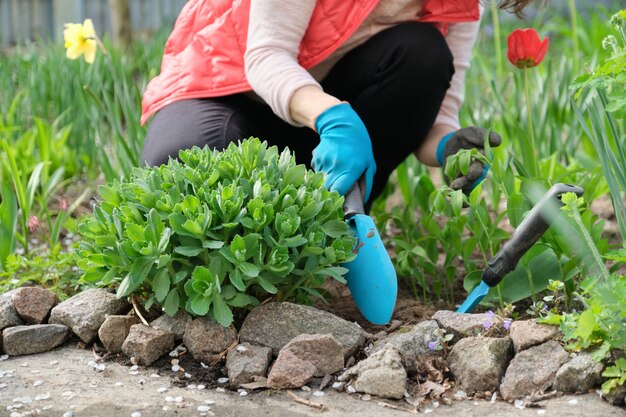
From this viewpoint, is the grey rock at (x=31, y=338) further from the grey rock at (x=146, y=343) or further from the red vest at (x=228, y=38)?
the red vest at (x=228, y=38)

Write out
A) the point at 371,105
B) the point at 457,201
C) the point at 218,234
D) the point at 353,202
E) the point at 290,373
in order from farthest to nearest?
the point at 371,105 → the point at 353,202 → the point at 457,201 → the point at 218,234 → the point at 290,373

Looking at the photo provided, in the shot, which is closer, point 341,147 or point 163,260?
point 163,260

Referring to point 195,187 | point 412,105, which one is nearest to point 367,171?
point 412,105

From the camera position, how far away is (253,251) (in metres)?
1.42

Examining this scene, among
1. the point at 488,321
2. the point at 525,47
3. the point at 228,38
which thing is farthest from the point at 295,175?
the point at 525,47

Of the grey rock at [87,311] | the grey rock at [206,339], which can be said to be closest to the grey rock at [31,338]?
the grey rock at [87,311]

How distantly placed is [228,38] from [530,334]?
0.98m

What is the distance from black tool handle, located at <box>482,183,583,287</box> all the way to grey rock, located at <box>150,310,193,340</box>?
22.1 inches

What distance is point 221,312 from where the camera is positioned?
4.63 feet

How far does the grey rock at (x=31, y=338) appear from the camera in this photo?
1.53 m

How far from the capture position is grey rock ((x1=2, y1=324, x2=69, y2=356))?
1533mm

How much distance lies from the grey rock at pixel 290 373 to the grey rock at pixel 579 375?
1.29 feet

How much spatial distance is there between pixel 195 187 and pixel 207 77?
20.5 inches

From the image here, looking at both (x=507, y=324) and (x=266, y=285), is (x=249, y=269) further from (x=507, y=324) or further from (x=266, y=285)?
(x=507, y=324)
